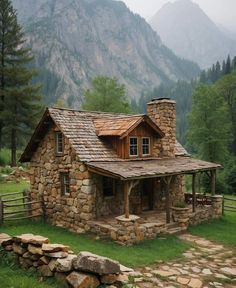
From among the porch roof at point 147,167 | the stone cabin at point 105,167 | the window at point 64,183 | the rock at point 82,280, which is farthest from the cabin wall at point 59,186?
the rock at point 82,280

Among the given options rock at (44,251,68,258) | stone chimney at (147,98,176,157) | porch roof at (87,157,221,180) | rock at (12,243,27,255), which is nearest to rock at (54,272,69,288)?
rock at (44,251,68,258)

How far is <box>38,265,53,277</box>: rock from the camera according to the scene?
25.8 feet

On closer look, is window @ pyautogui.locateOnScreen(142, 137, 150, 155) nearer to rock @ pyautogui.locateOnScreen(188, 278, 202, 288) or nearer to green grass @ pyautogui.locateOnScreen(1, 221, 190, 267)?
green grass @ pyautogui.locateOnScreen(1, 221, 190, 267)

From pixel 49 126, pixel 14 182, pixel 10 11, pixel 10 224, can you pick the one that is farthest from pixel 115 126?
pixel 10 11

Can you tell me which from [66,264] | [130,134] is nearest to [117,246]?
[66,264]

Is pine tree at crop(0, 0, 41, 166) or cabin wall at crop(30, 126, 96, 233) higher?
pine tree at crop(0, 0, 41, 166)

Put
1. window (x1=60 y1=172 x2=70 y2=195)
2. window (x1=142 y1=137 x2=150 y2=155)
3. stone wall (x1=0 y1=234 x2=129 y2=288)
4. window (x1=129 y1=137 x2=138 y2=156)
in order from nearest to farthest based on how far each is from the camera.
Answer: stone wall (x1=0 y1=234 x2=129 y2=288), window (x1=60 y1=172 x2=70 y2=195), window (x1=129 y1=137 x2=138 y2=156), window (x1=142 y1=137 x2=150 y2=155)

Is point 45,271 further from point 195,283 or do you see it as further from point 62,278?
point 195,283

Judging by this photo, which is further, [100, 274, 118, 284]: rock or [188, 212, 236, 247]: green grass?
[188, 212, 236, 247]: green grass

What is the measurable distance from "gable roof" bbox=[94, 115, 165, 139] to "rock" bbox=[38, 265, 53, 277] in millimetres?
8191

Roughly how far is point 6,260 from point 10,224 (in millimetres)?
6893

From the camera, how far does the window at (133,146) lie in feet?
54.2

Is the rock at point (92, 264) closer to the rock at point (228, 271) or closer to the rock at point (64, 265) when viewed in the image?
the rock at point (64, 265)

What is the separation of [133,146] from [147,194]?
2.90 m
